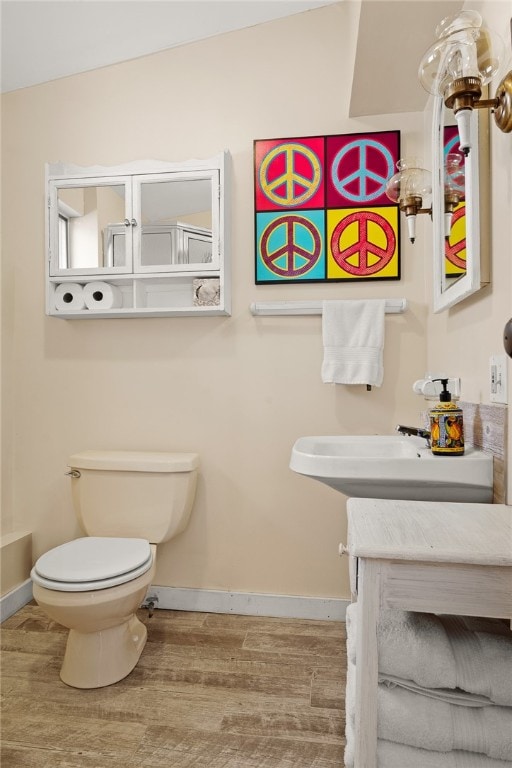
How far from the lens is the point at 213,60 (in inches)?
84.0

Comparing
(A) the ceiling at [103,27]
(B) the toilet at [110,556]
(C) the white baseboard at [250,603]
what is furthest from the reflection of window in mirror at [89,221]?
(C) the white baseboard at [250,603]

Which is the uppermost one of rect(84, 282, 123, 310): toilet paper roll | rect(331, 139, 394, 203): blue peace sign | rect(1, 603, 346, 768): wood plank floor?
rect(331, 139, 394, 203): blue peace sign

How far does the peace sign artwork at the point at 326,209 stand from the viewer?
6.63ft

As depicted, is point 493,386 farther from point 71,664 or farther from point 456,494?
point 71,664

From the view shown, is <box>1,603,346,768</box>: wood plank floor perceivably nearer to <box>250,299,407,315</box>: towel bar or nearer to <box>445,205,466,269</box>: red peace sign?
<box>250,299,407,315</box>: towel bar

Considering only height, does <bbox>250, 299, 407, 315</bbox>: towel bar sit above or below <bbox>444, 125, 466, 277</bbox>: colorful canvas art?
below

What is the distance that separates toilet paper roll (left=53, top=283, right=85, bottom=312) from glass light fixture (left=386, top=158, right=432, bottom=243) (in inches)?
53.2

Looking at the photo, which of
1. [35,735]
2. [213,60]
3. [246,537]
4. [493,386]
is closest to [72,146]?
[213,60]

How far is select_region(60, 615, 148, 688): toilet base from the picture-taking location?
1.65 metres

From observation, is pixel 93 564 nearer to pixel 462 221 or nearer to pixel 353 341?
pixel 353 341

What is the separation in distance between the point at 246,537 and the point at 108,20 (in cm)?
223

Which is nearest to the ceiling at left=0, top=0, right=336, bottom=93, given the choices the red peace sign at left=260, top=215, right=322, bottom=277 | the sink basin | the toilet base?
the red peace sign at left=260, top=215, right=322, bottom=277

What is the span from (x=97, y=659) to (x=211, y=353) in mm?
1241

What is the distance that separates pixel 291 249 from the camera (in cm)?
208
